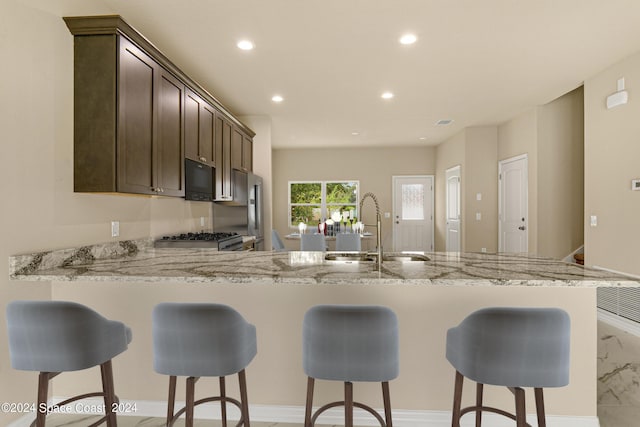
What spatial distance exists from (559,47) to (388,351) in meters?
3.45

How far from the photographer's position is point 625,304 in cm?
375

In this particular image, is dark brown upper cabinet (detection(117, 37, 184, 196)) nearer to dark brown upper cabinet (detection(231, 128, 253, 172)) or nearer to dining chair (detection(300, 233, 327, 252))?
dark brown upper cabinet (detection(231, 128, 253, 172))

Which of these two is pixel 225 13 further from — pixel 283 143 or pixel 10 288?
pixel 283 143

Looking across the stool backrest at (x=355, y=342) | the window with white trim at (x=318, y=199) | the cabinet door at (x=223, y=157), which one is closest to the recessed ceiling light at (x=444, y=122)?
the window with white trim at (x=318, y=199)

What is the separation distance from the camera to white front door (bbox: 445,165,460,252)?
23.1 feet

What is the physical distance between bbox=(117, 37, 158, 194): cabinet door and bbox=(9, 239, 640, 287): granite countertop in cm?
59

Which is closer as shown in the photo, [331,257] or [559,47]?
[331,257]

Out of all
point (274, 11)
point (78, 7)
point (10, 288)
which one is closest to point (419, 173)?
point (274, 11)

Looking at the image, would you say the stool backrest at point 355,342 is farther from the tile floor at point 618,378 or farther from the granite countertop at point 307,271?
the tile floor at point 618,378

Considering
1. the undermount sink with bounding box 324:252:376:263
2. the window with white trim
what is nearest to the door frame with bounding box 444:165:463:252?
the window with white trim

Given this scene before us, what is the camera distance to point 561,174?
5.13m

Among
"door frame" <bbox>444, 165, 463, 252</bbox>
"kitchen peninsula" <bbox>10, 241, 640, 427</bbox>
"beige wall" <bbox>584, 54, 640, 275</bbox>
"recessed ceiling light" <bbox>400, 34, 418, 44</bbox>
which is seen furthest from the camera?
"door frame" <bbox>444, 165, 463, 252</bbox>

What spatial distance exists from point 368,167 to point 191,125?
554 cm

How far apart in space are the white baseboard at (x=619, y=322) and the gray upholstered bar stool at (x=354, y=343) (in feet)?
11.7
